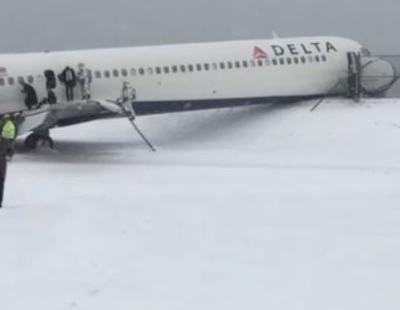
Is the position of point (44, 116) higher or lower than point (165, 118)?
higher

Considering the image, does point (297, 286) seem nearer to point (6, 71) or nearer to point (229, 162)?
point (229, 162)

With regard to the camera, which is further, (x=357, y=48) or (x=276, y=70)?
(x=357, y=48)

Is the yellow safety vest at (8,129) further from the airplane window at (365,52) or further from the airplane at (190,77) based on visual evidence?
the airplane window at (365,52)

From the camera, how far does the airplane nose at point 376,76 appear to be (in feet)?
118

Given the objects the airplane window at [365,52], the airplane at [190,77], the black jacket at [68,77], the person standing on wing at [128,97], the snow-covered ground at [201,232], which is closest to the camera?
the snow-covered ground at [201,232]

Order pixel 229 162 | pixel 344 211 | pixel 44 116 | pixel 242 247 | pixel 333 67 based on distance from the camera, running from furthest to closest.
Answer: pixel 333 67, pixel 44 116, pixel 229 162, pixel 344 211, pixel 242 247

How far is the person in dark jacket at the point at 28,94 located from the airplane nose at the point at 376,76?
508 inches

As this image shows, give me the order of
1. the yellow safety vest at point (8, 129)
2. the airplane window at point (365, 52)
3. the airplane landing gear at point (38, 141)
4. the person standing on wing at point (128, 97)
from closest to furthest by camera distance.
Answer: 1. the yellow safety vest at point (8, 129)
2. the airplane landing gear at point (38, 141)
3. the person standing on wing at point (128, 97)
4. the airplane window at point (365, 52)

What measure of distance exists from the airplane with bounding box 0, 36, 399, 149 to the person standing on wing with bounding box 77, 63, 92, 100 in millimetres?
92

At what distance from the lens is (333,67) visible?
35000 millimetres

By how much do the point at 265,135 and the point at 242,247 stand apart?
1826 centimetres

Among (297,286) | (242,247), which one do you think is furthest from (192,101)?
(297,286)

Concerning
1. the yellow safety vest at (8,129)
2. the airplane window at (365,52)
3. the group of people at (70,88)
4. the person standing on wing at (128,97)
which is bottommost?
the airplane window at (365,52)

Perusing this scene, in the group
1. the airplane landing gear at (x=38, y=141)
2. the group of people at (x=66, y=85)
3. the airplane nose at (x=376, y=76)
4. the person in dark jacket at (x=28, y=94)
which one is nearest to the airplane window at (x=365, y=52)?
the airplane nose at (x=376, y=76)
